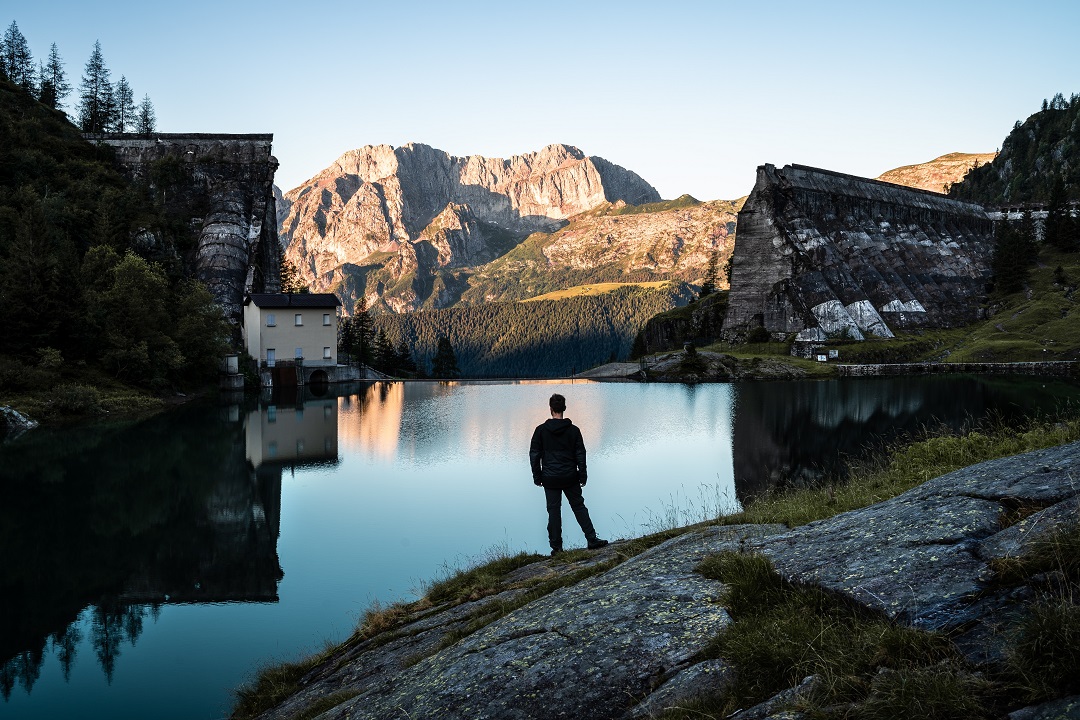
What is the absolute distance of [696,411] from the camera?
59281mm

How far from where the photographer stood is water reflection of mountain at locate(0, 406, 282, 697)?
602 inches

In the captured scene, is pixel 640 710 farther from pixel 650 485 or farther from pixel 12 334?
pixel 12 334

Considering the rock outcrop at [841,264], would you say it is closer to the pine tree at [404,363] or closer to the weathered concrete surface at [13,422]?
the pine tree at [404,363]

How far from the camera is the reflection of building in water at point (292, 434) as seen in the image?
38688 mm

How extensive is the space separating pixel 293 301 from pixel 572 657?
91.2 metres

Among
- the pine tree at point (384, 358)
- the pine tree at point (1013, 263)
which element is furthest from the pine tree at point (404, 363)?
the pine tree at point (1013, 263)

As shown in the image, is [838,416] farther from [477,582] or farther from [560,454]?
[477,582]

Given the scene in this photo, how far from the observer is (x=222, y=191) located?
376 feet

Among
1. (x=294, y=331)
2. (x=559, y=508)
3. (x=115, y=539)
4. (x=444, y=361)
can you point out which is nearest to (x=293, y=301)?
(x=294, y=331)

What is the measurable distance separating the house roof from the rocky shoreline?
85984 millimetres

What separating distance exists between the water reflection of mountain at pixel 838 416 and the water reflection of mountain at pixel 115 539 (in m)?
16.4

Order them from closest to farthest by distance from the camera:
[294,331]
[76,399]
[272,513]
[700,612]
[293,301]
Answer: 1. [700,612]
2. [272,513]
3. [76,399]
4. [294,331]
5. [293,301]

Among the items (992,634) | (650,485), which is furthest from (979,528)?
(650,485)

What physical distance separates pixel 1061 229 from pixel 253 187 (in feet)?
450
